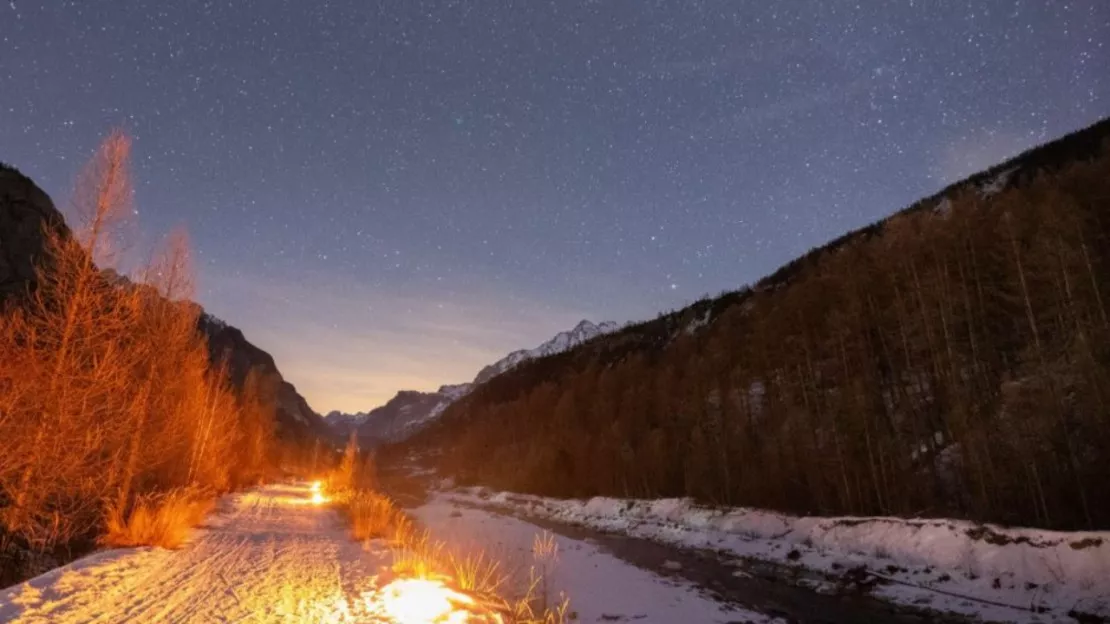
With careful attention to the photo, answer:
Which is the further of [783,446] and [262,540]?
[783,446]

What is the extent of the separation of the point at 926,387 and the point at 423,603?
5124 centimetres

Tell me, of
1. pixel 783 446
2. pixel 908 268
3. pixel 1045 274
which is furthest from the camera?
pixel 783 446

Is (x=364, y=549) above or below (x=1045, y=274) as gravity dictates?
below

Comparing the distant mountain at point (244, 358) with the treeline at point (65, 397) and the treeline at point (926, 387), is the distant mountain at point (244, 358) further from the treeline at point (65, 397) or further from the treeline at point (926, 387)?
the treeline at point (65, 397)

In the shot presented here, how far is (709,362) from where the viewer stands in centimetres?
5978

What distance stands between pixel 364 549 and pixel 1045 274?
34060mm

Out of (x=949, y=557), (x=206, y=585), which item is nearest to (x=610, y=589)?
(x=949, y=557)

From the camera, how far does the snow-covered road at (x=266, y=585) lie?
8.94m

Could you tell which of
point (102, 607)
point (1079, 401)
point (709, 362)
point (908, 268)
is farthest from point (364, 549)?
point (709, 362)

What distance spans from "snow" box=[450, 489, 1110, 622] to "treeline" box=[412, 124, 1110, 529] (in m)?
4.85

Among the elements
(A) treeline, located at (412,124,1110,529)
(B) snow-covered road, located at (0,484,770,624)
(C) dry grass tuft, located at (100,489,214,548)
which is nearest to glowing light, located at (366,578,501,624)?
(B) snow-covered road, located at (0,484,770,624)

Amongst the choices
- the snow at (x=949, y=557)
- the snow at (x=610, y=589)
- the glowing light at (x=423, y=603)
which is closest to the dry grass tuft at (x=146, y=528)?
the glowing light at (x=423, y=603)

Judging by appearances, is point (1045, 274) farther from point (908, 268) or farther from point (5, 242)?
point (5, 242)

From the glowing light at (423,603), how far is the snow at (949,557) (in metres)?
14.3
